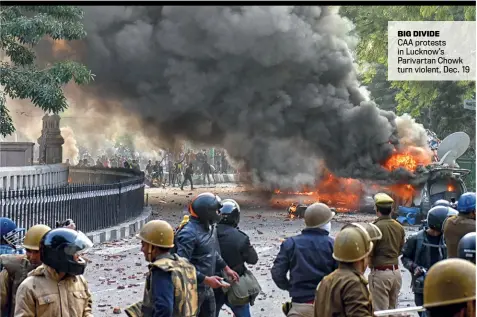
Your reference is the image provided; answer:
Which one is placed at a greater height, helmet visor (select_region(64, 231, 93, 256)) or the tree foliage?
the tree foliage

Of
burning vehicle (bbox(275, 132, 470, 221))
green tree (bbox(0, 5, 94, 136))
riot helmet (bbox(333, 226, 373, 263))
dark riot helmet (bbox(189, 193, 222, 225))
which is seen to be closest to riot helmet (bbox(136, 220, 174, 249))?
dark riot helmet (bbox(189, 193, 222, 225))

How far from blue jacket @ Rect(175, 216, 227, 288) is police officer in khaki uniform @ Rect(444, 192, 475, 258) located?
77.8 inches

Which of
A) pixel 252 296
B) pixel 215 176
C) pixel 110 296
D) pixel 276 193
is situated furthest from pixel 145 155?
pixel 252 296

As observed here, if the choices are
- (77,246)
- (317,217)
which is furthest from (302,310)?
(77,246)

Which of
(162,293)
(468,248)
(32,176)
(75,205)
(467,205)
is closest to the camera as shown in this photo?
(468,248)

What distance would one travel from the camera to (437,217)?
234 inches

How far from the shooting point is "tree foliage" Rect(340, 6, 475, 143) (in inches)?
701

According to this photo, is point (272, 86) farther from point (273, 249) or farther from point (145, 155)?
point (145, 155)

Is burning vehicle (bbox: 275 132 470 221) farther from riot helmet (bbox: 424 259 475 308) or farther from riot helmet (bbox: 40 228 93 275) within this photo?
riot helmet (bbox: 424 259 475 308)

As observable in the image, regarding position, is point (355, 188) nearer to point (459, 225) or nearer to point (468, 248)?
point (459, 225)

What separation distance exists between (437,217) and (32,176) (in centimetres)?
1024

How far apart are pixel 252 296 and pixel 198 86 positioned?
48.7 feet

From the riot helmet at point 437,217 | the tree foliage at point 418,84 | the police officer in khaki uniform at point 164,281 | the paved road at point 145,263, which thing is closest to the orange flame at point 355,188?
the paved road at point 145,263

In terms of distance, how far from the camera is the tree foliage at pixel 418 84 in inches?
701
